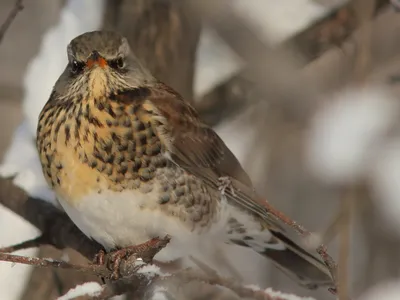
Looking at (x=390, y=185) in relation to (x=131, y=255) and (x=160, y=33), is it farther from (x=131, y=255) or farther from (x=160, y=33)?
(x=131, y=255)

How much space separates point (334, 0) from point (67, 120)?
5.36 ft

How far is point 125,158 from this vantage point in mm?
3027

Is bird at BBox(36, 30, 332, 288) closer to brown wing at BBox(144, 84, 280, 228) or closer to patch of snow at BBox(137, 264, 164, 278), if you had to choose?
brown wing at BBox(144, 84, 280, 228)

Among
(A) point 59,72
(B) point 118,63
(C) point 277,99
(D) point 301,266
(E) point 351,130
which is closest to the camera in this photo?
(B) point 118,63

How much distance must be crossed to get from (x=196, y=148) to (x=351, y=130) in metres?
1.26

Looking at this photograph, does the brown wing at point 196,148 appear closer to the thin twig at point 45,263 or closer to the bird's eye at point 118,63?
the bird's eye at point 118,63

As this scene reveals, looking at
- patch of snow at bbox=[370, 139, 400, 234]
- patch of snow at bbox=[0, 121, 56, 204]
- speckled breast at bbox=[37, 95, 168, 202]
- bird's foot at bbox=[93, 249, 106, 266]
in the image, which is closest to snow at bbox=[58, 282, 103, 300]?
bird's foot at bbox=[93, 249, 106, 266]

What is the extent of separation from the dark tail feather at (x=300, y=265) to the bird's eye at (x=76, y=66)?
3.48 ft

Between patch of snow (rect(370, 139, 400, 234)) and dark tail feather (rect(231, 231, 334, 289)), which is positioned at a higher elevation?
patch of snow (rect(370, 139, 400, 234))

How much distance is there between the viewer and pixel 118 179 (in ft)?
9.91

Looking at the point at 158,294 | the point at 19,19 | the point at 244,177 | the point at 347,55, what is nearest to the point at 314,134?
the point at 347,55

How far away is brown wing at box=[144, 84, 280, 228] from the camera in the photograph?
10.4 feet

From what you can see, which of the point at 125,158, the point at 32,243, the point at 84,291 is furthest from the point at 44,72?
the point at 84,291

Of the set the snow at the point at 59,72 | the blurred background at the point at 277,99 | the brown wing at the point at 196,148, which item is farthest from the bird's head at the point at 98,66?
the snow at the point at 59,72
